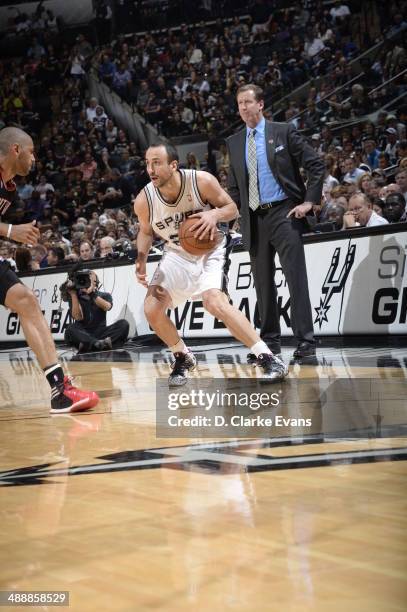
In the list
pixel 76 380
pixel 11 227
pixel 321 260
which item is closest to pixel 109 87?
pixel 321 260

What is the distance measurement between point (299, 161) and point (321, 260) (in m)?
1.80

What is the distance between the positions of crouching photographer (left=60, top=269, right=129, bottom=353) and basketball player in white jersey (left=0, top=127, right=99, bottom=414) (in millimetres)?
4949

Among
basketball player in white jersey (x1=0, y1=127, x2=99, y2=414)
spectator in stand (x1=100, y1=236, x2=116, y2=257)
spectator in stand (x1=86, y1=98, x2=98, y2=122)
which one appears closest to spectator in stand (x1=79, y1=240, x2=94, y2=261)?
spectator in stand (x1=100, y1=236, x2=116, y2=257)

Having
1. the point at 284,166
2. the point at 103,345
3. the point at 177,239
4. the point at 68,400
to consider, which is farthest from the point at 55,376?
the point at 103,345

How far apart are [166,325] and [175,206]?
84 cm

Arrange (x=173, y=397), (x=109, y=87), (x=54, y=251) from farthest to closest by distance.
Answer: (x=109, y=87) < (x=54, y=251) < (x=173, y=397)

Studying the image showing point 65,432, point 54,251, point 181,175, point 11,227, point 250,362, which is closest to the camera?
point 65,432

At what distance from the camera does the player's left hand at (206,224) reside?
18.9 ft

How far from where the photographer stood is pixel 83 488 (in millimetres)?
3146

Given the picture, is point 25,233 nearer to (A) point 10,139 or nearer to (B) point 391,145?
(A) point 10,139

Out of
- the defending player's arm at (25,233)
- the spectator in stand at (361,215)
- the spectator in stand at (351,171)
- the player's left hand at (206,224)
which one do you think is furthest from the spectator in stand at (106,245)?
the defending player's arm at (25,233)

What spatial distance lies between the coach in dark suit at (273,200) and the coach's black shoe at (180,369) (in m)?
1.32

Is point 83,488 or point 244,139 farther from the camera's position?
point 244,139

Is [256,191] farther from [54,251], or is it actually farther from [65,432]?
[54,251]
